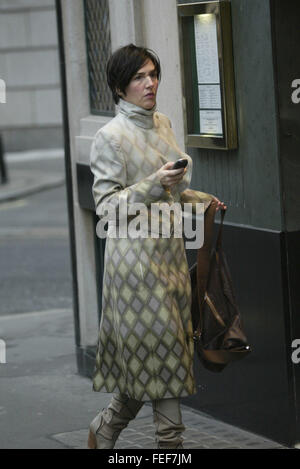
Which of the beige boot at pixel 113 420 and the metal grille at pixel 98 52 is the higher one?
the metal grille at pixel 98 52

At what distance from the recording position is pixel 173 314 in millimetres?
5422

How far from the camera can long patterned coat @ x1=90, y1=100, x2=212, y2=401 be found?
5383mm

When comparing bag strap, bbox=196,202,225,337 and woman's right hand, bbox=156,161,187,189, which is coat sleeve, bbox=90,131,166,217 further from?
bag strap, bbox=196,202,225,337

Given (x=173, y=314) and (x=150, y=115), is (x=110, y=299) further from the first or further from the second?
(x=150, y=115)

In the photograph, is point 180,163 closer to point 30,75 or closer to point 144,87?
point 144,87

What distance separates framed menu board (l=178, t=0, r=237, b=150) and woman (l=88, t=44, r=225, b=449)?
92 centimetres

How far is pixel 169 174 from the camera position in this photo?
203 inches

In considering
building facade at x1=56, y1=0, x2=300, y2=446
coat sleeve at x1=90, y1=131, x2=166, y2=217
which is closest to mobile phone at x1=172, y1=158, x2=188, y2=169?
coat sleeve at x1=90, y1=131, x2=166, y2=217

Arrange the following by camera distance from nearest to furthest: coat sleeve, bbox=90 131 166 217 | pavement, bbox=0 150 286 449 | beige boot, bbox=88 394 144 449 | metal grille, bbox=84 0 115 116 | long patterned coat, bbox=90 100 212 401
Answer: coat sleeve, bbox=90 131 166 217, long patterned coat, bbox=90 100 212 401, beige boot, bbox=88 394 144 449, pavement, bbox=0 150 286 449, metal grille, bbox=84 0 115 116

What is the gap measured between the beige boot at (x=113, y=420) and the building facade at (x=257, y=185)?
86cm

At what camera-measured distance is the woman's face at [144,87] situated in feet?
17.8

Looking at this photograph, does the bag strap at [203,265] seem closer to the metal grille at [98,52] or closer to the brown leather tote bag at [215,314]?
the brown leather tote bag at [215,314]

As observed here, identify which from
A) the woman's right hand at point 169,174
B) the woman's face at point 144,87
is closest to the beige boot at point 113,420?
the woman's right hand at point 169,174

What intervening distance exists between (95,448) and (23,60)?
75.8ft
